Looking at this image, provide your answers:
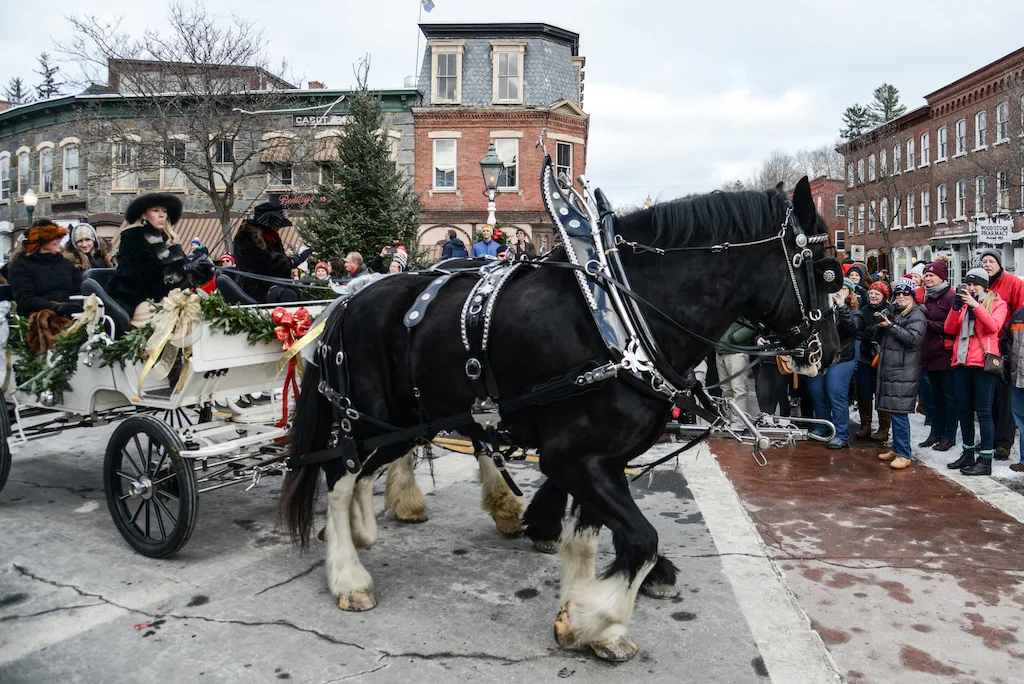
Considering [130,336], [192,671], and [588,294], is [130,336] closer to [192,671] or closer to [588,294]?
[192,671]

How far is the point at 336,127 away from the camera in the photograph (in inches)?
1061

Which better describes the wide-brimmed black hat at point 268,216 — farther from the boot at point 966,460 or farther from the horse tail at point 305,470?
the boot at point 966,460

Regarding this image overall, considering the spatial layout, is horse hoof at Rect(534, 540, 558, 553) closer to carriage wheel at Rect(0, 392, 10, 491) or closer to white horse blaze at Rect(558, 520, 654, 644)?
white horse blaze at Rect(558, 520, 654, 644)

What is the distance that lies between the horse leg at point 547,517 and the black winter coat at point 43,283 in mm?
4171

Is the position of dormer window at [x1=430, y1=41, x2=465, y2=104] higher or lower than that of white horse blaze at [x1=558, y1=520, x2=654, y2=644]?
higher

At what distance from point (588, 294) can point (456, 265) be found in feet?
5.54

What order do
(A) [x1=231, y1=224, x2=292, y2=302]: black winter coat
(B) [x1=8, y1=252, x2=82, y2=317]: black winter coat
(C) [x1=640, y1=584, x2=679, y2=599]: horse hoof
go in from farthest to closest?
1. (A) [x1=231, y1=224, x2=292, y2=302]: black winter coat
2. (B) [x1=8, y1=252, x2=82, y2=317]: black winter coat
3. (C) [x1=640, y1=584, x2=679, y2=599]: horse hoof

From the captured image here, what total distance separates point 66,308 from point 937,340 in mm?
8222

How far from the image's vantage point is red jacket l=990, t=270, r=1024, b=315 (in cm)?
778

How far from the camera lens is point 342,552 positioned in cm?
438

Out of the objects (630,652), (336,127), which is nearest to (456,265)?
(630,652)

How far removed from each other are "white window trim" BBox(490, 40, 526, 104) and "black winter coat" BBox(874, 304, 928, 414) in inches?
912

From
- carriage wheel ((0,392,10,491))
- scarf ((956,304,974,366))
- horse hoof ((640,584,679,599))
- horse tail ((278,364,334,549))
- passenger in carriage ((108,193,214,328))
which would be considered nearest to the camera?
horse hoof ((640,584,679,599))

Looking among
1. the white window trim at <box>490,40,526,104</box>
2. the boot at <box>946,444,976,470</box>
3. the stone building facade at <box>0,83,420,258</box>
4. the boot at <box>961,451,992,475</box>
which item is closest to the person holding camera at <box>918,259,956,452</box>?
the boot at <box>946,444,976,470</box>
